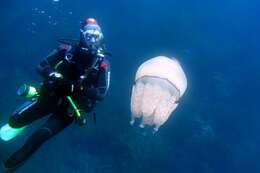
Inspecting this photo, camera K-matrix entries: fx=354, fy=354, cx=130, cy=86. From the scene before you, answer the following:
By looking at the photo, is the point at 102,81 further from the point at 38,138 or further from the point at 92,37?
the point at 38,138

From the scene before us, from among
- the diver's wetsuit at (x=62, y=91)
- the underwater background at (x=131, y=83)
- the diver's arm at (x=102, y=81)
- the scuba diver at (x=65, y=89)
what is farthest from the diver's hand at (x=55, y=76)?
the underwater background at (x=131, y=83)

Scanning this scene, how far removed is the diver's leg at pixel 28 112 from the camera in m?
7.85

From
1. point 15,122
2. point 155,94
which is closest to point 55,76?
point 15,122

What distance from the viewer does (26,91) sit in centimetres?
749

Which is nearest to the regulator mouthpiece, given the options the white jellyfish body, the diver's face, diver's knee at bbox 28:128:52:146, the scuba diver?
the scuba diver

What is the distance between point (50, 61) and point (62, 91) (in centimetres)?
83

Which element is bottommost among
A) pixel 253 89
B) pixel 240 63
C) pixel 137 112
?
pixel 137 112

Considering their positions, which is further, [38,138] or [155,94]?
[155,94]

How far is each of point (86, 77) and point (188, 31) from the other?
13.9 metres

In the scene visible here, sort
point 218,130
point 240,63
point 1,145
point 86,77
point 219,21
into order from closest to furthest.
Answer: point 86,77
point 1,145
point 218,130
point 240,63
point 219,21

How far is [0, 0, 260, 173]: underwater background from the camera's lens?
42.3ft

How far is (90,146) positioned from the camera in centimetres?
1294

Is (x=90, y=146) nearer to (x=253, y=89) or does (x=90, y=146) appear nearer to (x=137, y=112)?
(x=137, y=112)

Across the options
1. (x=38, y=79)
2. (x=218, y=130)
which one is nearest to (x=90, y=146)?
(x=38, y=79)
